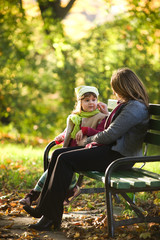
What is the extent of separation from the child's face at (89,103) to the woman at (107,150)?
0.51 metres

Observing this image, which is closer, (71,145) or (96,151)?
(96,151)

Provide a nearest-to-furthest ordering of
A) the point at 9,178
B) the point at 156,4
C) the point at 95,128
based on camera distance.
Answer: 1. the point at 95,128
2. the point at 9,178
3. the point at 156,4

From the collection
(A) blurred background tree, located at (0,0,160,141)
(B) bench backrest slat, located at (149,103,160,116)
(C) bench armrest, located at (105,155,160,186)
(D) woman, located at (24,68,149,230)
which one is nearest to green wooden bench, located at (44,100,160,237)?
(C) bench armrest, located at (105,155,160,186)

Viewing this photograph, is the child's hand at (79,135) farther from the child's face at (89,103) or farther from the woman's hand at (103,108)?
the woman's hand at (103,108)

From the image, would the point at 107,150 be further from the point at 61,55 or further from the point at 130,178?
the point at 61,55

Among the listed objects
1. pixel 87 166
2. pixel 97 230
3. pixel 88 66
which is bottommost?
pixel 97 230

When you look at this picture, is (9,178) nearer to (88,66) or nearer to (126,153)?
(126,153)

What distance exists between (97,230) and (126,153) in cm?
78

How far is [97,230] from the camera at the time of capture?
385cm

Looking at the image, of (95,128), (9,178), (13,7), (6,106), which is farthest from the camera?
(6,106)

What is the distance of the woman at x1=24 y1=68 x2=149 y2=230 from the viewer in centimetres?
385

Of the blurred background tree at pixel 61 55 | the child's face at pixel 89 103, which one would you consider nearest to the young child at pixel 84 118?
the child's face at pixel 89 103

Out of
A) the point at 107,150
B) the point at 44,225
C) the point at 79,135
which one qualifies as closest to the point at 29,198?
the point at 44,225

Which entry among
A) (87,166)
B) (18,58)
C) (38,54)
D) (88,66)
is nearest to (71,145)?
(87,166)
